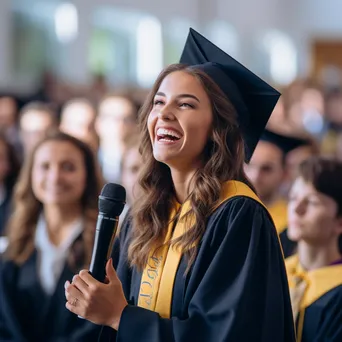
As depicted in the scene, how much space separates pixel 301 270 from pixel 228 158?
110cm

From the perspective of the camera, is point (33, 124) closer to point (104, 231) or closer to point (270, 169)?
point (270, 169)

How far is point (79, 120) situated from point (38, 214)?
2.72m

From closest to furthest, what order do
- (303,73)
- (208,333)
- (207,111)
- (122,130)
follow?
(208,333)
(207,111)
(122,130)
(303,73)

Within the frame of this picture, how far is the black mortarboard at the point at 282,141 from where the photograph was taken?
18.3ft

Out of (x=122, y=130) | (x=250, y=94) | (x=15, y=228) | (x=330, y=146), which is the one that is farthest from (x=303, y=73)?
(x=250, y=94)

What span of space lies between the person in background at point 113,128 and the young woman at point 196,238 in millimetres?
4167

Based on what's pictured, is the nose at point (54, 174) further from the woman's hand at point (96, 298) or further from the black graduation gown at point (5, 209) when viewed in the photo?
the woman's hand at point (96, 298)

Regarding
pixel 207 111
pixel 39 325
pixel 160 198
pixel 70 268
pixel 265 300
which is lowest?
pixel 39 325

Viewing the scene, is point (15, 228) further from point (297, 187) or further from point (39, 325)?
point (297, 187)

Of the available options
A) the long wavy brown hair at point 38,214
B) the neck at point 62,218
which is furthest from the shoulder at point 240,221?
the neck at point 62,218

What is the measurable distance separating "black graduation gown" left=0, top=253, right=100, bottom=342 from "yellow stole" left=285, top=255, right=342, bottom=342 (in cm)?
111

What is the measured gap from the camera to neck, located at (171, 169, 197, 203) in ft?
9.49

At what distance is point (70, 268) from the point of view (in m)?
4.45

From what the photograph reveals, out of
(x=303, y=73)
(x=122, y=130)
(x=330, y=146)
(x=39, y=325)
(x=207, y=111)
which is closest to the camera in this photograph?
(x=207, y=111)
